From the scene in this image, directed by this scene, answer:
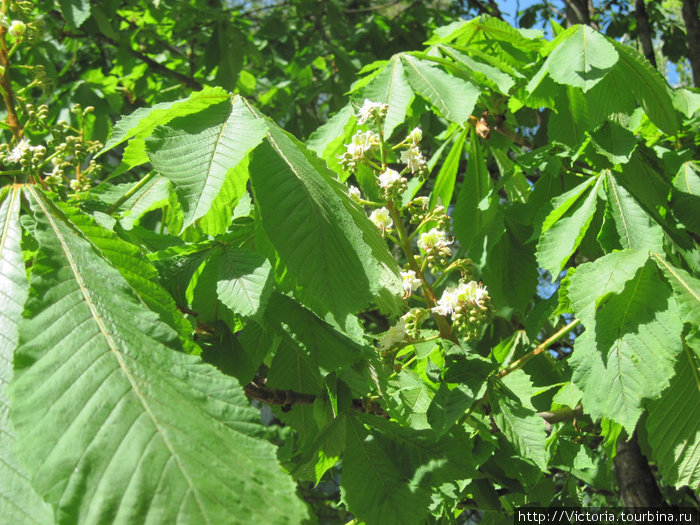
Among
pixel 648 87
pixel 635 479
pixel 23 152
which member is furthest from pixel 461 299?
pixel 635 479

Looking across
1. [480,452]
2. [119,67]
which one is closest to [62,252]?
[480,452]

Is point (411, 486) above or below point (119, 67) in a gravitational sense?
below

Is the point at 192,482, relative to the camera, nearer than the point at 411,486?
Yes

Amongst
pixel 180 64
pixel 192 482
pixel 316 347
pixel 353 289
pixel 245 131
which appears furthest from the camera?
pixel 180 64

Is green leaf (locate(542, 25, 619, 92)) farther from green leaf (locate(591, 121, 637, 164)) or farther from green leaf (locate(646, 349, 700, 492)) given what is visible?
green leaf (locate(646, 349, 700, 492))

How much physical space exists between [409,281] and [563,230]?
35cm

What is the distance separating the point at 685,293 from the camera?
0.98 m

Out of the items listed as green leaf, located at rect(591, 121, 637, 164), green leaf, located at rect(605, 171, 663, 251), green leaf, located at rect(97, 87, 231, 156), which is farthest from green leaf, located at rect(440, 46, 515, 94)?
green leaf, located at rect(97, 87, 231, 156)

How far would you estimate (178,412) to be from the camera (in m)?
0.51

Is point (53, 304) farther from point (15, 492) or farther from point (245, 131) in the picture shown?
point (245, 131)

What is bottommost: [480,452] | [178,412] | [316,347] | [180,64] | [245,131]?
[480,452]

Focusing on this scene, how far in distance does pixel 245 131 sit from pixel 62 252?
0.95ft

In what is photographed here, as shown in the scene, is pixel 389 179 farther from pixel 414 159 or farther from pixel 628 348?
pixel 628 348

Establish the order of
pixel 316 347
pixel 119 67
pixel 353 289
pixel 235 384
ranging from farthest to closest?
1. pixel 119 67
2. pixel 316 347
3. pixel 353 289
4. pixel 235 384
